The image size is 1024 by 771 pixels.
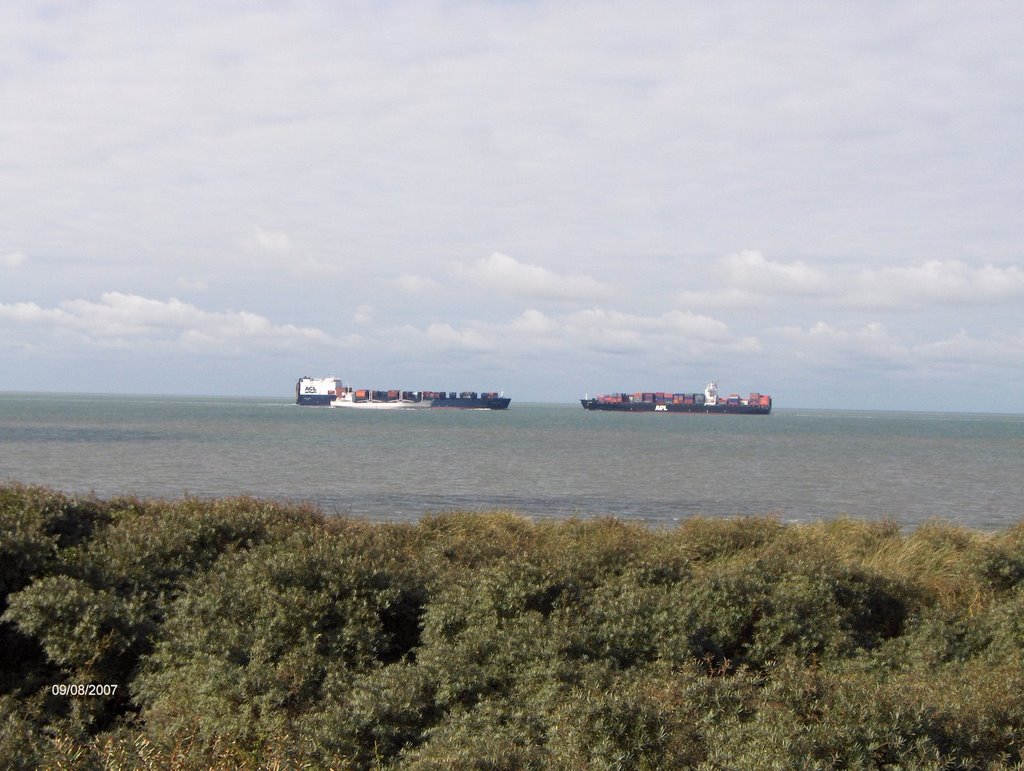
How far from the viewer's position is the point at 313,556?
28.1ft

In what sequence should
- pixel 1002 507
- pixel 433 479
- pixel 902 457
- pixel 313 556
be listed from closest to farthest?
pixel 313 556, pixel 1002 507, pixel 433 479, pixel 902 457

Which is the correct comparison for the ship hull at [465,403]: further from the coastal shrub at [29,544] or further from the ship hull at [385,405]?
the coastal shrub at [29,544]

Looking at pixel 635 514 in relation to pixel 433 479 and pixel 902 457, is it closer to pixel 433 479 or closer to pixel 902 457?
pixel 433 479

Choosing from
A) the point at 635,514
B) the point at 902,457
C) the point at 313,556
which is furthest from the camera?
the point at 902,457

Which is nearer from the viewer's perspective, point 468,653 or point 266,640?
point 468,653

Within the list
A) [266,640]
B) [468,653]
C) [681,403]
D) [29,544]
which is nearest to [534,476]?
[29,544]

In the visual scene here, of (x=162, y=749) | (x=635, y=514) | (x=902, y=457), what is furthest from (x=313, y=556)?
(x=902, y=457)

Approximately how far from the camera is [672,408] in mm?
187000

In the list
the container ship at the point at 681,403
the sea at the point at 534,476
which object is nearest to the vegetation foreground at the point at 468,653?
the sea at the point at 534,476

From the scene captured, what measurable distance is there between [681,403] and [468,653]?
595 ft

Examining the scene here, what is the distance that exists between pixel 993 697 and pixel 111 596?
6.88 metres

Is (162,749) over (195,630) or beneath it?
beneath

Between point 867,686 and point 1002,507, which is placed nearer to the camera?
point 867,686

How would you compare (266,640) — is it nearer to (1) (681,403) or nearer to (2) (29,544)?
(2) (29,544)
